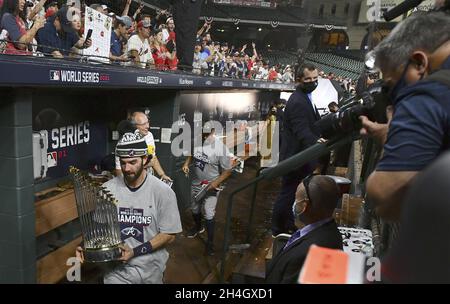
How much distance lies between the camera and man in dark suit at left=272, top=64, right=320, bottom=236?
3.40 meters

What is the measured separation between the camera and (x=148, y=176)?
2.57 m

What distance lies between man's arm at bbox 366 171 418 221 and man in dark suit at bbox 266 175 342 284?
32.4 inches

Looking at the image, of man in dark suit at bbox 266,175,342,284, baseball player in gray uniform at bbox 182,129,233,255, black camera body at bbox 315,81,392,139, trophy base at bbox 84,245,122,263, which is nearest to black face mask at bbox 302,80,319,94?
man in dark suit at bbox 266,175,342,284

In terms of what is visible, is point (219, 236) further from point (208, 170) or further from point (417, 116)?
point (417, 116)

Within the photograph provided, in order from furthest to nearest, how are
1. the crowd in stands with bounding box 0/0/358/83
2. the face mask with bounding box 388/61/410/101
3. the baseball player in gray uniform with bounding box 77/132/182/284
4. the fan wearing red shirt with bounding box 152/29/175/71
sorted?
1. the fan wearing red shirt with bounding box 152/29/175/71
2. the crowd in stands with bounding box 0/0/358/83
3. the baseball player in gray uniform with bounding box 77/132/182/284
4. the face mask with bounding box 388/61/410/101

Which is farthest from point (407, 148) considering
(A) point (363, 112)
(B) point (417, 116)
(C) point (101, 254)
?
(C) point (101, 254)

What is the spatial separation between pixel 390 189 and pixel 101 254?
64.1 inches

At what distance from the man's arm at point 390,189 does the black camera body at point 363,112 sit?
466 millimetres

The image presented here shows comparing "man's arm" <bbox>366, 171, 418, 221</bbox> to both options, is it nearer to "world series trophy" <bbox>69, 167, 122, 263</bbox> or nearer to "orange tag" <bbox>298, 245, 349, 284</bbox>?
"orange tag" <bbox>298, 245, 349, 284</bbox>

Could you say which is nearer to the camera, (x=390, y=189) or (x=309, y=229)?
(x=390, y=189)

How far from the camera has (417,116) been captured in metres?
1.01

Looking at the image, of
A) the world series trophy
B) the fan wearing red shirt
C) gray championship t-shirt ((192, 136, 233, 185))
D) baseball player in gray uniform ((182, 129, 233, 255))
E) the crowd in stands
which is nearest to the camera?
the world series trophy
